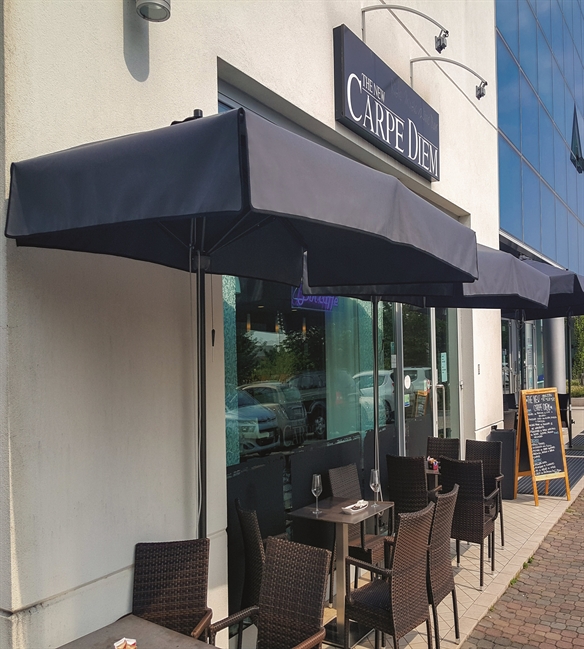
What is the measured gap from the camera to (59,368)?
2.70m

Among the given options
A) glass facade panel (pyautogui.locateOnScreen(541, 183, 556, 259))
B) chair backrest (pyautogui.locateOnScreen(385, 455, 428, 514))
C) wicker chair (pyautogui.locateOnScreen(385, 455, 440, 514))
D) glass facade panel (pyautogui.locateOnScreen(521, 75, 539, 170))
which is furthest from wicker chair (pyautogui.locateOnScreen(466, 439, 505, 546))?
glass facade panel (pyautogui.locateOnScreen(541, 183, 556, 259))

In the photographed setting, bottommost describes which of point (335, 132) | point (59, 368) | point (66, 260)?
point (59, 368)

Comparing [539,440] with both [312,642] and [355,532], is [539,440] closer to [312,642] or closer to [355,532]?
[355,532]

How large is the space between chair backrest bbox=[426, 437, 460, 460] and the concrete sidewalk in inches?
35.7

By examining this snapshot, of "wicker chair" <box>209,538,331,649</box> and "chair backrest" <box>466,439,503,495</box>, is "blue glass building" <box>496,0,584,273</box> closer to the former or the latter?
"chair backrest" <box>466,439,503,495</box>

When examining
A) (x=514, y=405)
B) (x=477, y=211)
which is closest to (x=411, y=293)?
(x=477, y=211)

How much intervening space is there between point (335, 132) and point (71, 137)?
9.26ft

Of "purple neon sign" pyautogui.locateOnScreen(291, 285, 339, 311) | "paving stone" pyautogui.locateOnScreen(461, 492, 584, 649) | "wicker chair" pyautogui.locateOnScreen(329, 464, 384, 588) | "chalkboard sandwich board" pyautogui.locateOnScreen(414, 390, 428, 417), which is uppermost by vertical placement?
"purple neon sign" pyautogui.locateOnScreen(291, 285, 339, 311)

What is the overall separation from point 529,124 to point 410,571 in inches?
425

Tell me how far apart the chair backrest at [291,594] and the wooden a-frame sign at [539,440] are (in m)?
5.51

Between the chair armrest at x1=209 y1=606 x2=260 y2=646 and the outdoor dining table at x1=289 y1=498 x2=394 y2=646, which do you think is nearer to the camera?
the chair armrest at x1=209 y1=606 x2=260 y2=646

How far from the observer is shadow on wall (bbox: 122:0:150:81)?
3.10 metres

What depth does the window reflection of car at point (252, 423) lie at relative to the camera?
4.28 metres

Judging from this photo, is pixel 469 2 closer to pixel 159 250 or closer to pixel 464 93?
pixel 464 93
